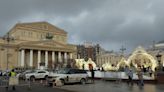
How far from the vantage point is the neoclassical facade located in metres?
85.2

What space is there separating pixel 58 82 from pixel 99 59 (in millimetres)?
114808

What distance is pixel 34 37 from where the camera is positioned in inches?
3716

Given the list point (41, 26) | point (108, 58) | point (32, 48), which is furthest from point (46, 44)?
point (108, 58)

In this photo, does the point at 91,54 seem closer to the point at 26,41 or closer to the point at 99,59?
the point at 99,59

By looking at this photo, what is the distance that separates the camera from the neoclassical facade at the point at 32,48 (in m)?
85.2

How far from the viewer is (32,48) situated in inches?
3378

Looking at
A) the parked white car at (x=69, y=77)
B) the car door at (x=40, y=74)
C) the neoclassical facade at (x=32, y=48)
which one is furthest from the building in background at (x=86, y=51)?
the parked white car at (x=69, y=77)

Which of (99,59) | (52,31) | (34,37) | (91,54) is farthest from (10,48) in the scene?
(99,59)

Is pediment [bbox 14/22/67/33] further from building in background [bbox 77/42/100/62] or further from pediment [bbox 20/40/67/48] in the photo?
building in background [bbox 77/42/100/62]

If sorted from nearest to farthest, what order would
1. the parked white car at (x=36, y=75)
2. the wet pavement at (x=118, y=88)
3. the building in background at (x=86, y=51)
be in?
the wet pavement at (x=118, y=88) < the parked white car at (x=36, y=75) < the building in background at (x=86, y=51)

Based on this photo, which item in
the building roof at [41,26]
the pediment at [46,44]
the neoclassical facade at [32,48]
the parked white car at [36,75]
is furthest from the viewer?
the building roof at [41,26]

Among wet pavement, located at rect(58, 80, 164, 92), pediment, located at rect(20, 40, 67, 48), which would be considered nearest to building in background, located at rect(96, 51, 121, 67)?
pediment, located at rect(20, 40, 67, 48)

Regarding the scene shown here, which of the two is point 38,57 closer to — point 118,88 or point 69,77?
point 69,77

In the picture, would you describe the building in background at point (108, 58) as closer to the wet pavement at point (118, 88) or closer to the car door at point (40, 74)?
the car door at point (40, 74)
